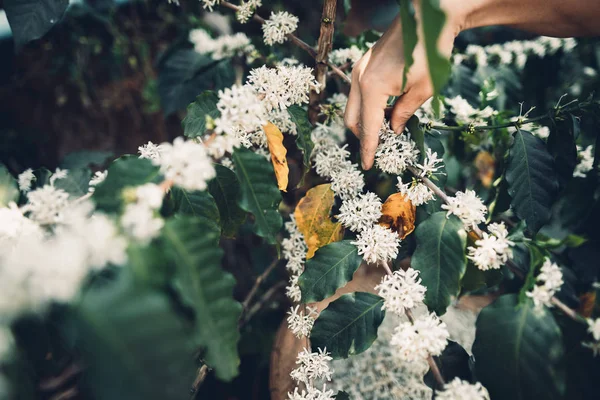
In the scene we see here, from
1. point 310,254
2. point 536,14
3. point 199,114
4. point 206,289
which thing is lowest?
point 310,254

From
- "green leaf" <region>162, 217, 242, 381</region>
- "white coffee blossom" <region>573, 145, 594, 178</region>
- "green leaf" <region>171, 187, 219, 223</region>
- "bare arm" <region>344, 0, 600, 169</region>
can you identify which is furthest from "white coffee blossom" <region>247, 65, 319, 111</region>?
"white coffee blossom" <region>573, 145, 594, 178</region>

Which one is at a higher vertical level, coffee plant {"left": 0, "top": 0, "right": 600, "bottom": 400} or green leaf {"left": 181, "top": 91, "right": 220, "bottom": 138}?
green leaf {"left": 181, "top": 91, "right": 220, "bottom": 138}

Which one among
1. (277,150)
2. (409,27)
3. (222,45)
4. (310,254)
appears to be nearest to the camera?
(409,27)

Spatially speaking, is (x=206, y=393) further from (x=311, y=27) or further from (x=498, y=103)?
(x=311, y=27)

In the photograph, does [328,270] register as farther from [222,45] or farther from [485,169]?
[485,169]

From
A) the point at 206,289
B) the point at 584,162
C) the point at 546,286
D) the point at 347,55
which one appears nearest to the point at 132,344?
the point at 206,289

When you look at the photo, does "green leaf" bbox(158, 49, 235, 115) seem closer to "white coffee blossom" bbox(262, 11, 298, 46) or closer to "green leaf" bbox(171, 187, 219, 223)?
"white coffee blossom" bbox(262, 11, 298, 46)

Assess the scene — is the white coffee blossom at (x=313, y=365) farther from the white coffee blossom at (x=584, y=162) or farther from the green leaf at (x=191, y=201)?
the white coffee blossom at (x=584, y=162)
